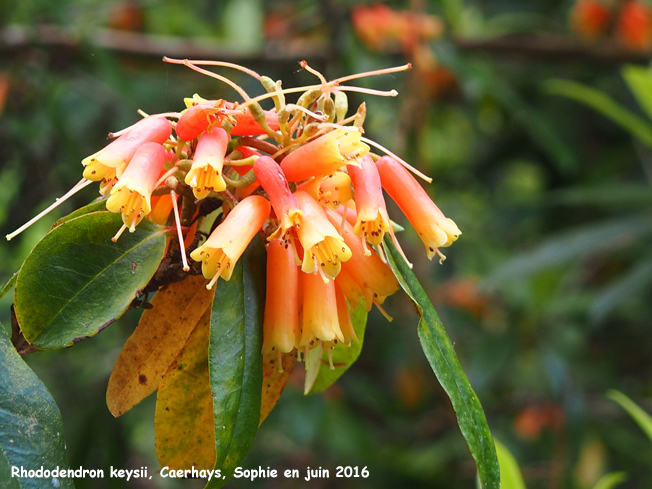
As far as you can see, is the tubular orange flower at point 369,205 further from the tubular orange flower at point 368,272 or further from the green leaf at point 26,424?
the green leaf at point 26,424

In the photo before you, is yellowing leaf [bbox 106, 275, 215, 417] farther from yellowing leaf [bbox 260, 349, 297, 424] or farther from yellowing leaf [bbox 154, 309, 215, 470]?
yellowing leaf [bbox 260, 349, 297, 424]

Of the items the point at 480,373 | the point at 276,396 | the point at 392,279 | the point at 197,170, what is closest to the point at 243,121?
the point at 197,170

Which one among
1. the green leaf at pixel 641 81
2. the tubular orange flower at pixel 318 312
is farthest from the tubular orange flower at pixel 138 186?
the green leaf at pixel 641 81

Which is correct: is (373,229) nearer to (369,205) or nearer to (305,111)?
(369,205)

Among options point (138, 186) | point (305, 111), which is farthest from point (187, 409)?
point (305, 111)

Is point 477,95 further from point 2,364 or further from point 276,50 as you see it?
point 2,364

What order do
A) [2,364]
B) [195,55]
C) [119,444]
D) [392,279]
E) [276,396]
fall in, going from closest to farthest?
[2,364]
[392,279]
[276,396]
[119,444]
[195,55]

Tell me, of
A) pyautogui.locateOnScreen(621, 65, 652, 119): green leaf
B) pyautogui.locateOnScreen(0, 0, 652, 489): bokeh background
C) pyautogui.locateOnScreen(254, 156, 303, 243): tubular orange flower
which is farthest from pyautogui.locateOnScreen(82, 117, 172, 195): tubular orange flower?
pyautogui.locateOnScreen(621, 65, 652, 119): green leaf
